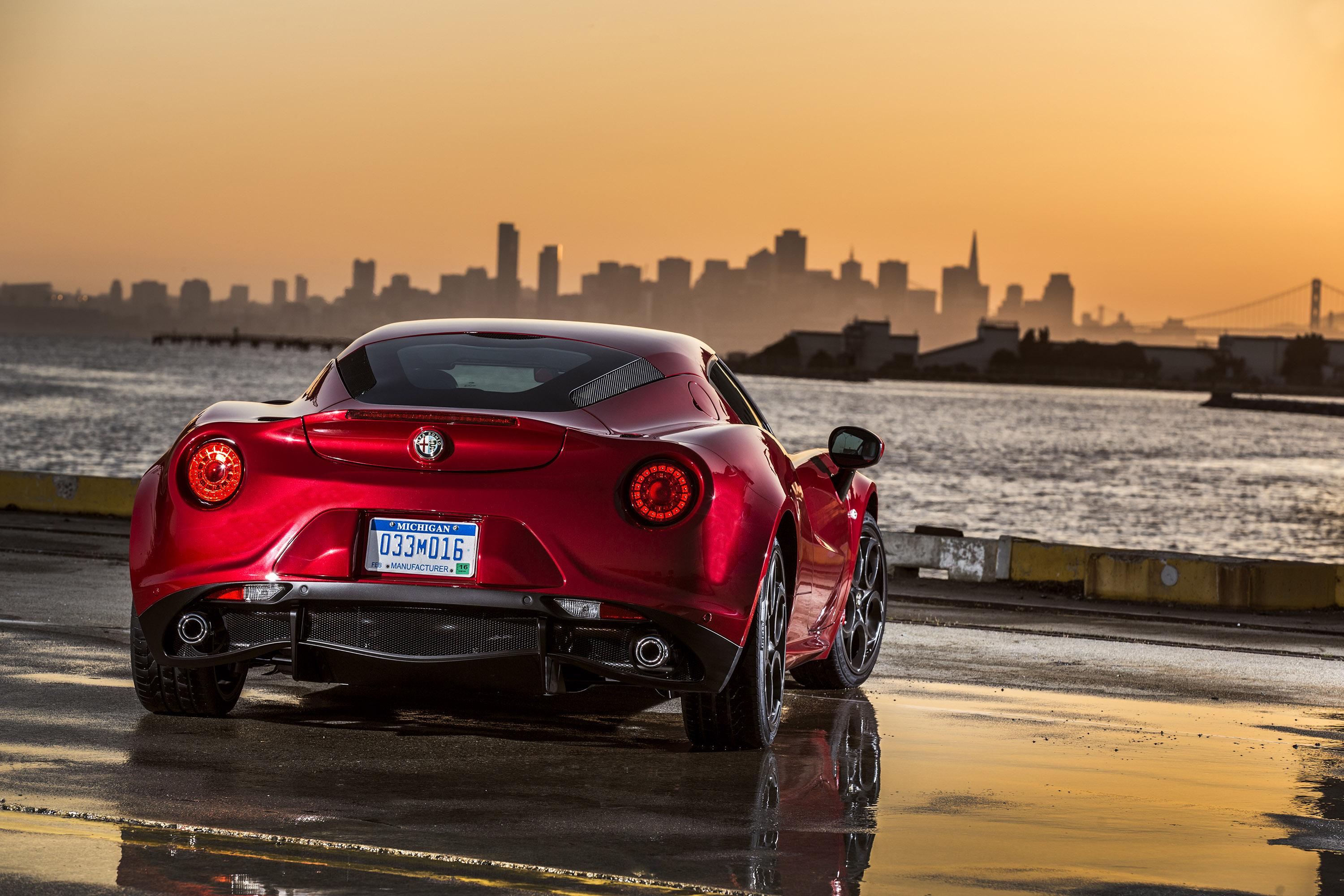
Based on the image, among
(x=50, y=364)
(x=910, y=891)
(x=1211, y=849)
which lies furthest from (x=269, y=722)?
(x=50, y=364)

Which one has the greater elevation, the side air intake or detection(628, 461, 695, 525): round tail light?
the side air intake

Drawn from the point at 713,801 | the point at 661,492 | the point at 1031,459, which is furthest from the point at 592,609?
the point at 1031,459

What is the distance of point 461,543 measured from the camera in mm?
5117

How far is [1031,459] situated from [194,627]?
83586mm

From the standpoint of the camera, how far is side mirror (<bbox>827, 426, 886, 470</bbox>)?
6.82 m

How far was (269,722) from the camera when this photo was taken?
5.98 meters

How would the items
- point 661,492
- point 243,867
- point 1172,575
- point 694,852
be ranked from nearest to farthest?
1. point 243,867
2. point 694,852
3. point 661,492
4. point 1172,575

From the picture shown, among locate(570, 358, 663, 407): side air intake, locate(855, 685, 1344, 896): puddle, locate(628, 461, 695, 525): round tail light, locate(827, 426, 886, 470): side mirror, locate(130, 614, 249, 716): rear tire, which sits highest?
locate(570, 358, 663, 407): side air intake

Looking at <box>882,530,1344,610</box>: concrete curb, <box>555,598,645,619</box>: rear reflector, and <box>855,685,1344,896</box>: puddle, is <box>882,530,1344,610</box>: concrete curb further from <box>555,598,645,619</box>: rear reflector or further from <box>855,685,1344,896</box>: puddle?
<box>555,598,645,619</box>: rear reflector

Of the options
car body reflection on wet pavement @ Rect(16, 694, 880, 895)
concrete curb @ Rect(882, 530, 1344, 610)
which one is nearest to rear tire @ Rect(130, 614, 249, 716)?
car body reflection on wet pavement @ Rect(16, 694, 880, 895)

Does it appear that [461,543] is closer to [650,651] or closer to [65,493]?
[650,651]

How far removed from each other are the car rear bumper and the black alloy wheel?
7.02ft

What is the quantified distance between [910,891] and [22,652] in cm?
483

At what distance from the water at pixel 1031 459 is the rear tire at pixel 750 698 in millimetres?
35192
